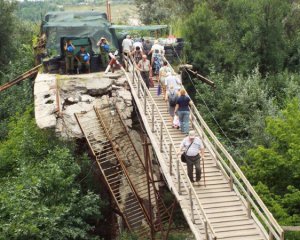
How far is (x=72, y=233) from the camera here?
59.9 ft

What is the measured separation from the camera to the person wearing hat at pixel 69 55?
81.6 feet

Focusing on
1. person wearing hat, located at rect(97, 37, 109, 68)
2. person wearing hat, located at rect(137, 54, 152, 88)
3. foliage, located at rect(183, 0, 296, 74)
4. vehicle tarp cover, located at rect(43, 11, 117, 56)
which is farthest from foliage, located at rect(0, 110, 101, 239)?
foliage, located at rect(183, 0, 296, 74)

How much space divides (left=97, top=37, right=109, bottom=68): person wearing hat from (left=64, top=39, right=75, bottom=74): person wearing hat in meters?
1.24

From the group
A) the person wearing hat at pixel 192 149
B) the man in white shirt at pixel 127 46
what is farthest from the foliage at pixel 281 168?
the man in white shirt at pixel 127 46

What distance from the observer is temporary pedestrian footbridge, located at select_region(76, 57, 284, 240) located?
1469 centimetres

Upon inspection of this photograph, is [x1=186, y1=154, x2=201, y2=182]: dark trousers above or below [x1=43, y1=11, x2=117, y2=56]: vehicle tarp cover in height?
below

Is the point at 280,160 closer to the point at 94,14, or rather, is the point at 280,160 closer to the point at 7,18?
the point at 94,14

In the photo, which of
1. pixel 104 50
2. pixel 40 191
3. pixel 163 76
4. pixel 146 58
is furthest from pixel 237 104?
pixel 40 191

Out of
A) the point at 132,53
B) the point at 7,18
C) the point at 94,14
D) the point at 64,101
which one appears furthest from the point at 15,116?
the point at 7,18

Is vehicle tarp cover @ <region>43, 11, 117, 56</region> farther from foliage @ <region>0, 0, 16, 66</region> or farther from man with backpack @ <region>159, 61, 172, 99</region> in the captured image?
man with backpack @ <region>159, 61, 172, 99</region>

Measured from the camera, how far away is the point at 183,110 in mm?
17969

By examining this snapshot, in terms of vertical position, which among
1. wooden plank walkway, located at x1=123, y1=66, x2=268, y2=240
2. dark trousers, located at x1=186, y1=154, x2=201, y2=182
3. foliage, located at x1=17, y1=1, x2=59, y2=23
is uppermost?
dark trousers, located at x1=186, y1=154, x2=201, y2=182

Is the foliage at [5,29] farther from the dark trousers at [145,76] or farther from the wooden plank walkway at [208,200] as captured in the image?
the wooden plank walkway at [208,200]

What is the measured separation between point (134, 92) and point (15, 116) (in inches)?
265
